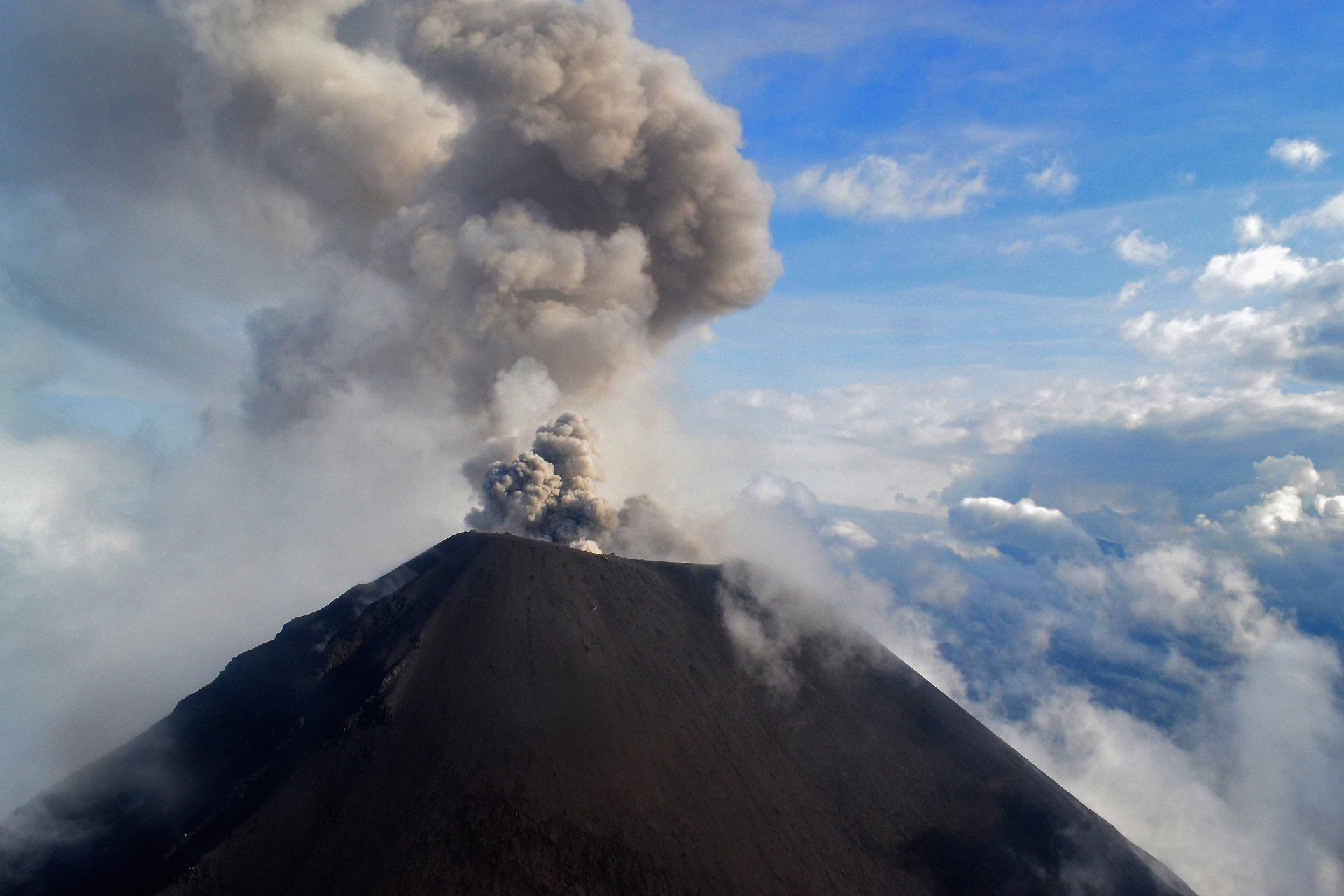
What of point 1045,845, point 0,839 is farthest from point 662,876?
point 0,839

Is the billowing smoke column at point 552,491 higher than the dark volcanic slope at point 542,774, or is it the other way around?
the billowing smoke column at point 552,491

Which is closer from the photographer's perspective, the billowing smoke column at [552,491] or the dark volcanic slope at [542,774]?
the dark volcanic slope at [542,774]

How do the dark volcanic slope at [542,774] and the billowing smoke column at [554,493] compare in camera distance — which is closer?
the dark volcanic slope at [542,774]

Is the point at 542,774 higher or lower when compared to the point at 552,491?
lower

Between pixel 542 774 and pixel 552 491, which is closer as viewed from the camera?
pixel 542 774

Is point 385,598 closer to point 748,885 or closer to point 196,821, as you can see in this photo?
point 196,821

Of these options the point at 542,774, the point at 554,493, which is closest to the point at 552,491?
the point at 554,493

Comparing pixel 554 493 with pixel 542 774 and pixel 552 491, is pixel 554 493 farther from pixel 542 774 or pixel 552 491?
pixel 542 774

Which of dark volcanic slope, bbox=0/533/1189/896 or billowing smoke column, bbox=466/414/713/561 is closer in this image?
dark volcanic slope, bbox=0/533/1189/896

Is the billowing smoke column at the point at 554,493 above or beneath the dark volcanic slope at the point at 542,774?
above

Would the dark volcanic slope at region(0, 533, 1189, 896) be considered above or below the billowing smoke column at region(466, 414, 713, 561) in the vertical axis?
below
